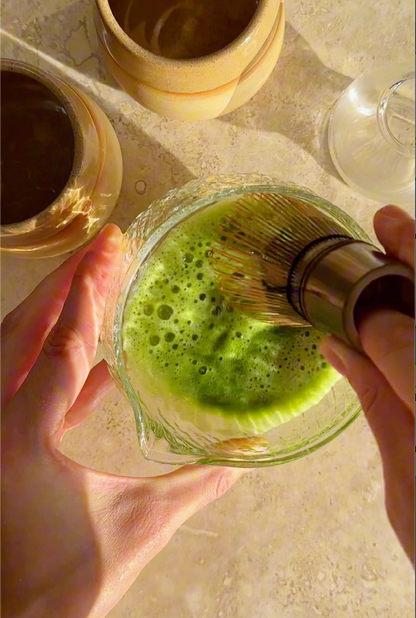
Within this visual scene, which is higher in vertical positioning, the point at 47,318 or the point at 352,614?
the point at 47,318

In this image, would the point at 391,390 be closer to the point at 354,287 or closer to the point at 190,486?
the point at 354,287

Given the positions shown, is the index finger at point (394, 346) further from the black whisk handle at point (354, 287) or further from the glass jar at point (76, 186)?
the glass jar at point (76, 186)

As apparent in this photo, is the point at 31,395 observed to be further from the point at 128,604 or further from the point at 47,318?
the point at 128,604

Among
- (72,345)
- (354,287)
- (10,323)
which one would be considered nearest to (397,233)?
(354,287)

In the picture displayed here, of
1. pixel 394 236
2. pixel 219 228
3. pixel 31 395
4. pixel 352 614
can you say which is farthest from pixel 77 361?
pixel 352 614

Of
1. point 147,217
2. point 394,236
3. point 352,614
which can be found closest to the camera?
point 394,236

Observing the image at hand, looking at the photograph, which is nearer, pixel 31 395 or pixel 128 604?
pixel 31 395

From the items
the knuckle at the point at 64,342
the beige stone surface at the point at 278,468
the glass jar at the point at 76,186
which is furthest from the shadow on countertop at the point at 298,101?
the knuckle at the point at 64,342
